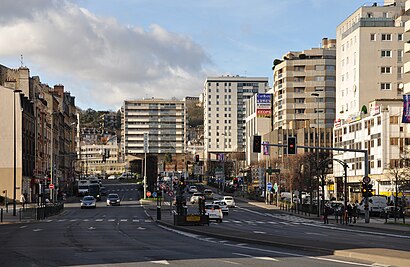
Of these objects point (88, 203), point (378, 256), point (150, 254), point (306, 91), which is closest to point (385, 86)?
point (306, 91)

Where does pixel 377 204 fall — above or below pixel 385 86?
below

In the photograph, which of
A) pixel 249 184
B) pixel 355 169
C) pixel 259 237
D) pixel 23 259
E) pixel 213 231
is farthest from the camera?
pixel 249 184

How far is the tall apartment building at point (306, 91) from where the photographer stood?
156m

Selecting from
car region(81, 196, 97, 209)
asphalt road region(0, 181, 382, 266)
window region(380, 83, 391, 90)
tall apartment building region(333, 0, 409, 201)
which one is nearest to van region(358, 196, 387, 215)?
tall apartment building region(333, 0, 409, 201)

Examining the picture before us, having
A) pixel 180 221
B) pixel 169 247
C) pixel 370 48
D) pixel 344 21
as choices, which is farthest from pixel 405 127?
pixel 169 247

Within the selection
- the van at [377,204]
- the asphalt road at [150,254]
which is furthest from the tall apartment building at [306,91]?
the asphalt road at [150,254]

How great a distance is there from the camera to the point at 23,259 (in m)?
23.5

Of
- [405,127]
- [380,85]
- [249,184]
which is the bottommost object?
[249,184]

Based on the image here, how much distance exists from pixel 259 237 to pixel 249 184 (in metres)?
130

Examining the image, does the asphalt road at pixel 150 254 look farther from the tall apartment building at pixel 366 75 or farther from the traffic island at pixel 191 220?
the tall apartment building at pixel 366 75

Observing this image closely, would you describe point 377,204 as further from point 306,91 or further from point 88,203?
point 306,91

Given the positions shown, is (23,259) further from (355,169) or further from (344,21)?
(344,21)

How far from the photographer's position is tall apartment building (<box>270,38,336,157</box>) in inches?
6132

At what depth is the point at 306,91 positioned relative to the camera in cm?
15738
